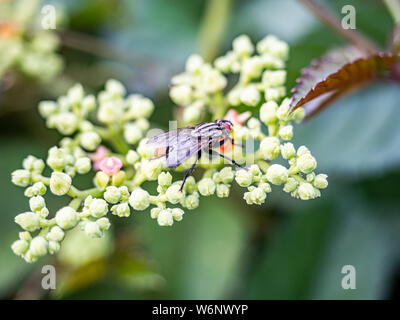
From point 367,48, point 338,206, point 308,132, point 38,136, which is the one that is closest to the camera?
point 367,48

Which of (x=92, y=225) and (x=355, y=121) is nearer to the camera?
(x=92, y=225)

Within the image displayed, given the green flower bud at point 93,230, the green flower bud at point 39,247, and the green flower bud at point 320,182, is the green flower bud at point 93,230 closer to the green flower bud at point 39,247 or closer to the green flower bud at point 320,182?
the green flower bud at point 39,247

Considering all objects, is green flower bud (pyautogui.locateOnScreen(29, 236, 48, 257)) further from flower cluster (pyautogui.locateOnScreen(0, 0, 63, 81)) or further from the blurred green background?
flower cluster (pyautogui.locateOnScreen(0, 0, 63, 81))

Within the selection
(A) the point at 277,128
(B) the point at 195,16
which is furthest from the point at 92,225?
(B) the point at 195,16

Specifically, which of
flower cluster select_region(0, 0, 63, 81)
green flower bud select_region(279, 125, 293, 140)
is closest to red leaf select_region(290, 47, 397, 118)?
green flower bud select_region(279, 125, 293, 140)

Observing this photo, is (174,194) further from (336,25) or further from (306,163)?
(336,25)
